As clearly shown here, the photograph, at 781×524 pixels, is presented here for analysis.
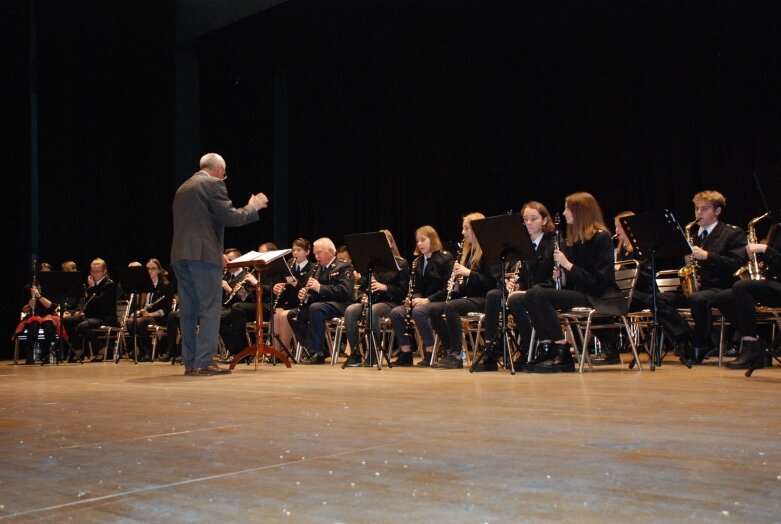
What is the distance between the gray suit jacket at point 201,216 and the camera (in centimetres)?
561

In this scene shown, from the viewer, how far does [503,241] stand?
A: 5488 millimetres

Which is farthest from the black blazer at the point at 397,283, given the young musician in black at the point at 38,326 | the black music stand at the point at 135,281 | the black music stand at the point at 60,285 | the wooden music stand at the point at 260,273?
the young musician in black at the point at 38,326

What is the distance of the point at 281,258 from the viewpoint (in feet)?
23.0

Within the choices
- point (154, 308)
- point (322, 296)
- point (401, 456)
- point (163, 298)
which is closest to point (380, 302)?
point (322, 296)

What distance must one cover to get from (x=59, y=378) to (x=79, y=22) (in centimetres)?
754

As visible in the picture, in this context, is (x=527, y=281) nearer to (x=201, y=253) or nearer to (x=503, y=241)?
(x=503, y=241)

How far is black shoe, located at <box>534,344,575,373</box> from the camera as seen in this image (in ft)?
18.1

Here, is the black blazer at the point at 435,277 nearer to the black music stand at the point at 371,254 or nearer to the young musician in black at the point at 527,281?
the black music stand at the point at 371,254

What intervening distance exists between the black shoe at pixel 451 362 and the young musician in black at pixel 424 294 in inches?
17.4

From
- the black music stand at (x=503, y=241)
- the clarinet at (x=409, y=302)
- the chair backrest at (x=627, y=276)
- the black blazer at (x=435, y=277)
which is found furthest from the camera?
the clarinet at (x=409, y=302)

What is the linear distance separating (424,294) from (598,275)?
196cm

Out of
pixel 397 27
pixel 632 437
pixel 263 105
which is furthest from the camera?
pixel 263 105

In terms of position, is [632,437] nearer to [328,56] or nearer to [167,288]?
[167,288]

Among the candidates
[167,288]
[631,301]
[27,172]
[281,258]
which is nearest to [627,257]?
[631,301]
